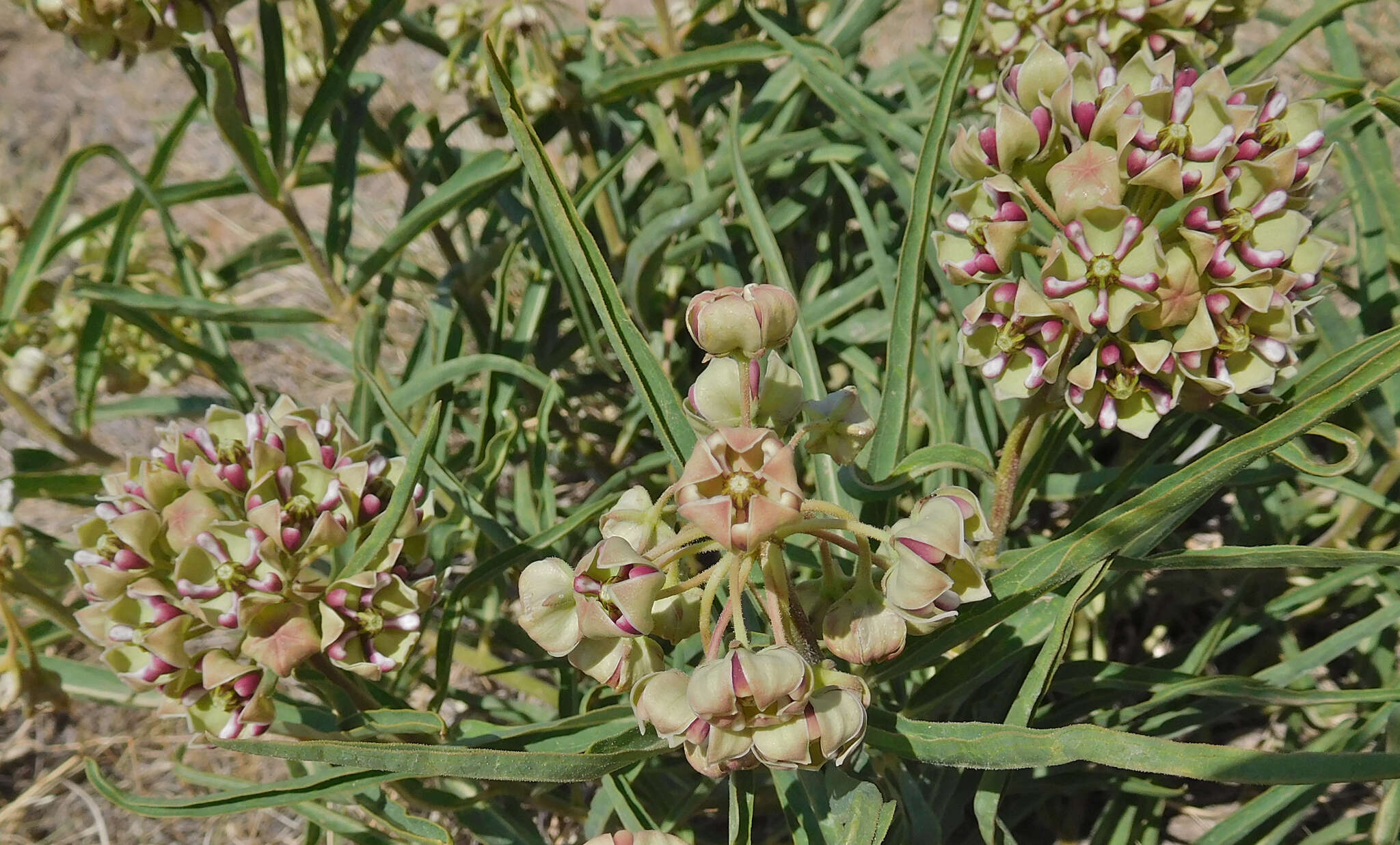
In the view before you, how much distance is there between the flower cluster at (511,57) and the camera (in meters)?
1.57

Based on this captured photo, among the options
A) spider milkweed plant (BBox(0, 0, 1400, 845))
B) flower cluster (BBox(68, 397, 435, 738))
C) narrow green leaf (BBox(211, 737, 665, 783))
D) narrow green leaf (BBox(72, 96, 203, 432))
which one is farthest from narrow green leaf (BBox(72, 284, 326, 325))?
narrow green leaf (BBox(211, 737, 665, 783))

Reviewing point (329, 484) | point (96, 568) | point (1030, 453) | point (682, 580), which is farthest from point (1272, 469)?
point (96, 568)

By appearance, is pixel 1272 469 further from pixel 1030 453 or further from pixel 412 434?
pixel 412 434

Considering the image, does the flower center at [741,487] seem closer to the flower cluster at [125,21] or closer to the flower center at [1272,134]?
the flower center at [1272,134]

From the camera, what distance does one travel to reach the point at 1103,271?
90 centimetres

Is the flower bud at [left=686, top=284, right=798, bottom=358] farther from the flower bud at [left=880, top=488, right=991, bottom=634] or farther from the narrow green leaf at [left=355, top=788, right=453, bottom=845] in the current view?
the narrow green leaf at [left=355, top=788, right=453, bottom=845]

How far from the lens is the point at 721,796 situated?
139 centimetres

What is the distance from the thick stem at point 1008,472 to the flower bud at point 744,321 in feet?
1.09

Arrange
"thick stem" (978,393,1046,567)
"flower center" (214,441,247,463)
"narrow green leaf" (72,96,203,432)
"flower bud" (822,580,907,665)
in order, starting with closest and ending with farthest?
"flower bud" (822,580,907,665) < "thick stem" (978,393,1046,567) < "flower center" (214,441,247,463) < "narrow green leaf" (72,96,203,432)

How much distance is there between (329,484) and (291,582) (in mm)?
118

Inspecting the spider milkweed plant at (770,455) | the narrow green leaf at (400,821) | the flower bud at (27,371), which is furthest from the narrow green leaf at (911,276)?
the flower bud at (27,371)

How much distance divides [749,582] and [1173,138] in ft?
1.84

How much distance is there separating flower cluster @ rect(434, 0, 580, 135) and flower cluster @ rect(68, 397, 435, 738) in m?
0.72

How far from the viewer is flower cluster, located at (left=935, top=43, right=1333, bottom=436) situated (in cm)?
91
